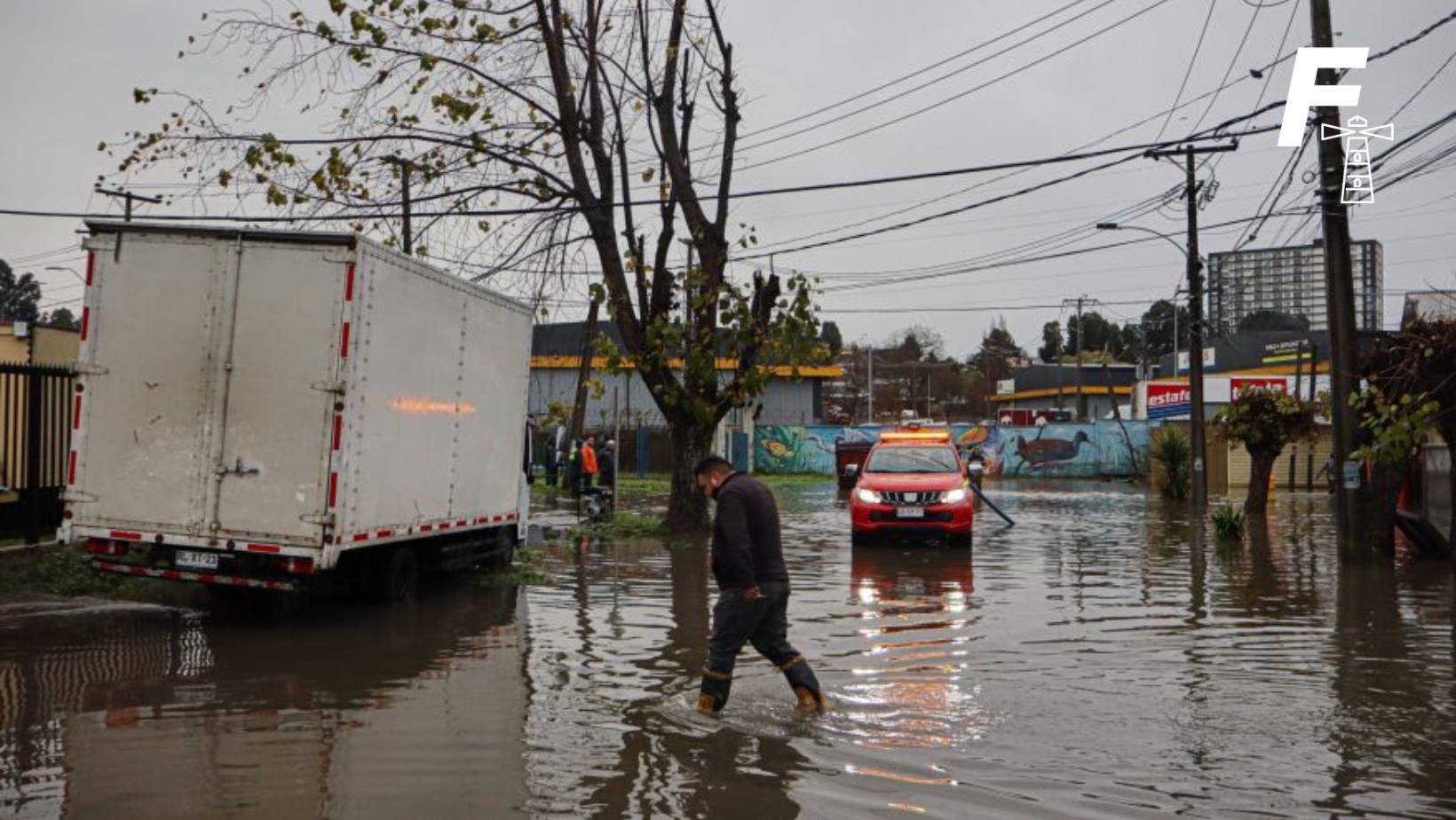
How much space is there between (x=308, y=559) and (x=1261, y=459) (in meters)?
22.8

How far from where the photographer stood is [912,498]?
61.5ft

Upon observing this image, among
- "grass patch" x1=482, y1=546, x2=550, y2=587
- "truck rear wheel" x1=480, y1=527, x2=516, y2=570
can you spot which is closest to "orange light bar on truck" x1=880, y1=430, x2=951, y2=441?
"grass patch" x1=482, y1=546, x2=550, y2=587

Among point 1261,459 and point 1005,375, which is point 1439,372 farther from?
point 1005,375

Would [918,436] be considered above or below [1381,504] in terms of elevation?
above

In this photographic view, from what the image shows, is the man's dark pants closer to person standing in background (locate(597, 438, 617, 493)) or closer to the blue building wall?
person standing in background (locate(597, 438, 617, 493))

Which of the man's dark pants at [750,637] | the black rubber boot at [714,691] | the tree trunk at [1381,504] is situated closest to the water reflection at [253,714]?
the black rubber boot at [714,691]

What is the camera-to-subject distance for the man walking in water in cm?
766

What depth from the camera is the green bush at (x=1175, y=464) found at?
3334 cm

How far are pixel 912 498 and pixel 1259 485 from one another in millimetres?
12209

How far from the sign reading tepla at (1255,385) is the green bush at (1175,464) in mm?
1987

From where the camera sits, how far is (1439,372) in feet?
49.9

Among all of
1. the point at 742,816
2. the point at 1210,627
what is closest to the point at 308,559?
the point at 742,816

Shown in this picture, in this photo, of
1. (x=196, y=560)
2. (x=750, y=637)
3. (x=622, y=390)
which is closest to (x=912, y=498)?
(x=196, y=560)

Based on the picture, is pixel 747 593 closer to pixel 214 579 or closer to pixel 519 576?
pixel 214 579
